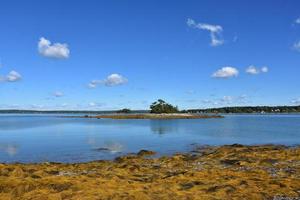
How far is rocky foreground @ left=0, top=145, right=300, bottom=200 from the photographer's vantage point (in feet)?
53.2

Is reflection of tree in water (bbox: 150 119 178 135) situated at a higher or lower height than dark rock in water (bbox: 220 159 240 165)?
higher

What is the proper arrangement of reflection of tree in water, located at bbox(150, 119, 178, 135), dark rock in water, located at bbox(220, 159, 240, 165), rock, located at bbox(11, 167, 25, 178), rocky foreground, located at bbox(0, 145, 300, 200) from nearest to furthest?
rocky foreground, located at bbox(0, 145, 300, 200) < rock, located at bbox(11, 167, 25, 178) < dark rock in water, located at bbox(220, 159, 240, 165) < reflection of tree in water, located at bbox(150, 119, 178, 135)

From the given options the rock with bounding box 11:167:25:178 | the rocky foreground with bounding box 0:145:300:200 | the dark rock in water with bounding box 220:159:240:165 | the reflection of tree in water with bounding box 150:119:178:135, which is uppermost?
the reflection of tree in water with bounding box 150:119:178:135

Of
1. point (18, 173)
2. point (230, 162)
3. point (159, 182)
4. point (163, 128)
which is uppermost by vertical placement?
point (163, 128)

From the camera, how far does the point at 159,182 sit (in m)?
18.9

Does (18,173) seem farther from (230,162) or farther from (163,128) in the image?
(163,128)

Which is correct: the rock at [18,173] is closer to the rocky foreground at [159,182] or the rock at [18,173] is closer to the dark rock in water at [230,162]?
the rocky foreground at [159,182]

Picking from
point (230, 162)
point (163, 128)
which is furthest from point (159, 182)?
point (163, 128)

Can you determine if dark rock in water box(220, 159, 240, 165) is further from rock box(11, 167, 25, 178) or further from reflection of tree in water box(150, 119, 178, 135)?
reflection of tree in water box(150, 119, 178, 135)

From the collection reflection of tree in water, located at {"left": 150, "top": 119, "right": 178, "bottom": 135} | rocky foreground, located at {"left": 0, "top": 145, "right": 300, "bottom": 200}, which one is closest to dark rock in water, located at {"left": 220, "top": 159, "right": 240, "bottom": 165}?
rocky foreground, located at {"left": 0, "top": 145, "right": 300, "bottom": 200}

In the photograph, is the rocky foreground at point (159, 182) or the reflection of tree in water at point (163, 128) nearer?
the rocky foreground at point (159, 182)

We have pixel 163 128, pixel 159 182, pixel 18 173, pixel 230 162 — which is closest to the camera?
pixel 159 182

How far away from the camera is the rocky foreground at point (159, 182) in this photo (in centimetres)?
1620

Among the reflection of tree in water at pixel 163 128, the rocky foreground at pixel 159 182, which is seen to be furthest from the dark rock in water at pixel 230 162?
the reflection of tree in water at pixel 163 128
